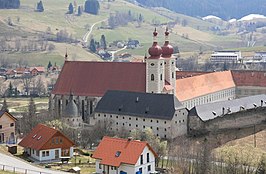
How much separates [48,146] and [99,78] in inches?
1049

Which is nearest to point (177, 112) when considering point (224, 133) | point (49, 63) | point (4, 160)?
point (224, 133)

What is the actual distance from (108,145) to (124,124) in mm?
19502

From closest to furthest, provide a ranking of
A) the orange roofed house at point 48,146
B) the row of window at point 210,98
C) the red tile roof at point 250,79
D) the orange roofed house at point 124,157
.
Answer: the orange roofed house at point 124,157, the orange roofed house at point 48,146, the row of window at point 210,98, the red tile roof at point 250,79

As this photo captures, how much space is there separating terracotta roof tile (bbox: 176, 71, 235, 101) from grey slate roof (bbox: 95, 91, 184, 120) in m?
9.93

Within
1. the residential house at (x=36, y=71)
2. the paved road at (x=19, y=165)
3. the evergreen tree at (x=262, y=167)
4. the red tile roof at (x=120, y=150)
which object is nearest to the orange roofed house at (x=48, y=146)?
the paved road at (x=19, y=165)

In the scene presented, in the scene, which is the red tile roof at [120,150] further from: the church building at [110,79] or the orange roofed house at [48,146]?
the church building at [110,79]

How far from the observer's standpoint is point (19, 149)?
56.0 metres

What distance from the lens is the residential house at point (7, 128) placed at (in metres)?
58.5

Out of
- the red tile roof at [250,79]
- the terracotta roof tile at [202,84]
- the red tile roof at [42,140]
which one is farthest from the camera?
the red tile roof at [250,79]

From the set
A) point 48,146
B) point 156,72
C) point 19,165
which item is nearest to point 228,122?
point 156,72

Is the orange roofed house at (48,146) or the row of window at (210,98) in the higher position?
the orange roofed house at (48,146)

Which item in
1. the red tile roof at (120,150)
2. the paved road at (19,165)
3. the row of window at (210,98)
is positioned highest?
the red tile roof at (120,150)

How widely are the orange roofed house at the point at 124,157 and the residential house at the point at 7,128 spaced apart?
14.3m

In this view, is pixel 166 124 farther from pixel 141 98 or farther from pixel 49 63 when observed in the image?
pixel 49 63
